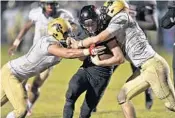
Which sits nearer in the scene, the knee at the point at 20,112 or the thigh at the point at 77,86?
the thigh at the point at 77,86

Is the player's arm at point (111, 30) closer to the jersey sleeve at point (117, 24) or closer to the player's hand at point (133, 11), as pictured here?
the jersey sleeve at point (117, 24)

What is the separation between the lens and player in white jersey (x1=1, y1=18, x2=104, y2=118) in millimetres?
7238

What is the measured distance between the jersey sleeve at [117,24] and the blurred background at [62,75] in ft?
7.92

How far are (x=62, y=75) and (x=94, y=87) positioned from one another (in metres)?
8.11

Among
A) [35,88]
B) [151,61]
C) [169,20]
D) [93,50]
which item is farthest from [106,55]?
[35,88]

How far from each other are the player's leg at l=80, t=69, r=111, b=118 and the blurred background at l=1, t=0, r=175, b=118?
175 centimetres

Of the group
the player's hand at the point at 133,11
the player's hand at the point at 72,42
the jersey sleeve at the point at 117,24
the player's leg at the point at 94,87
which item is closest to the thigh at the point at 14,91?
the player's leg at the point at 94,87

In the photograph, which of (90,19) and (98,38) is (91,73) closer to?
(98,38)

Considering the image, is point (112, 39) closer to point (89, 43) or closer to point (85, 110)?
point (89, 43)

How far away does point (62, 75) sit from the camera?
607 inches

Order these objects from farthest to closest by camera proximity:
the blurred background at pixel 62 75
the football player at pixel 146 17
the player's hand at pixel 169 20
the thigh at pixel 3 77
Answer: the football player at pixel 146 17 < the blurred background at pixel 62 75 < the player's hand at pixel 169 20 < the thigh at pixel 3 77

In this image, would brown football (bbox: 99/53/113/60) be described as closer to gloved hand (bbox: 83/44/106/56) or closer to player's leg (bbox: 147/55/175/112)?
gloved hand (bbox: 83/44/106/56)

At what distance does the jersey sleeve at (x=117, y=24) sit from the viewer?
6910 mm

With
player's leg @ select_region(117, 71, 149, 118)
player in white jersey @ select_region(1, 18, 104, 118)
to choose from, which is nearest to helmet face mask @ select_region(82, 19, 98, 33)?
player in white jersey @ select_region(1, 18, 104, 118)
